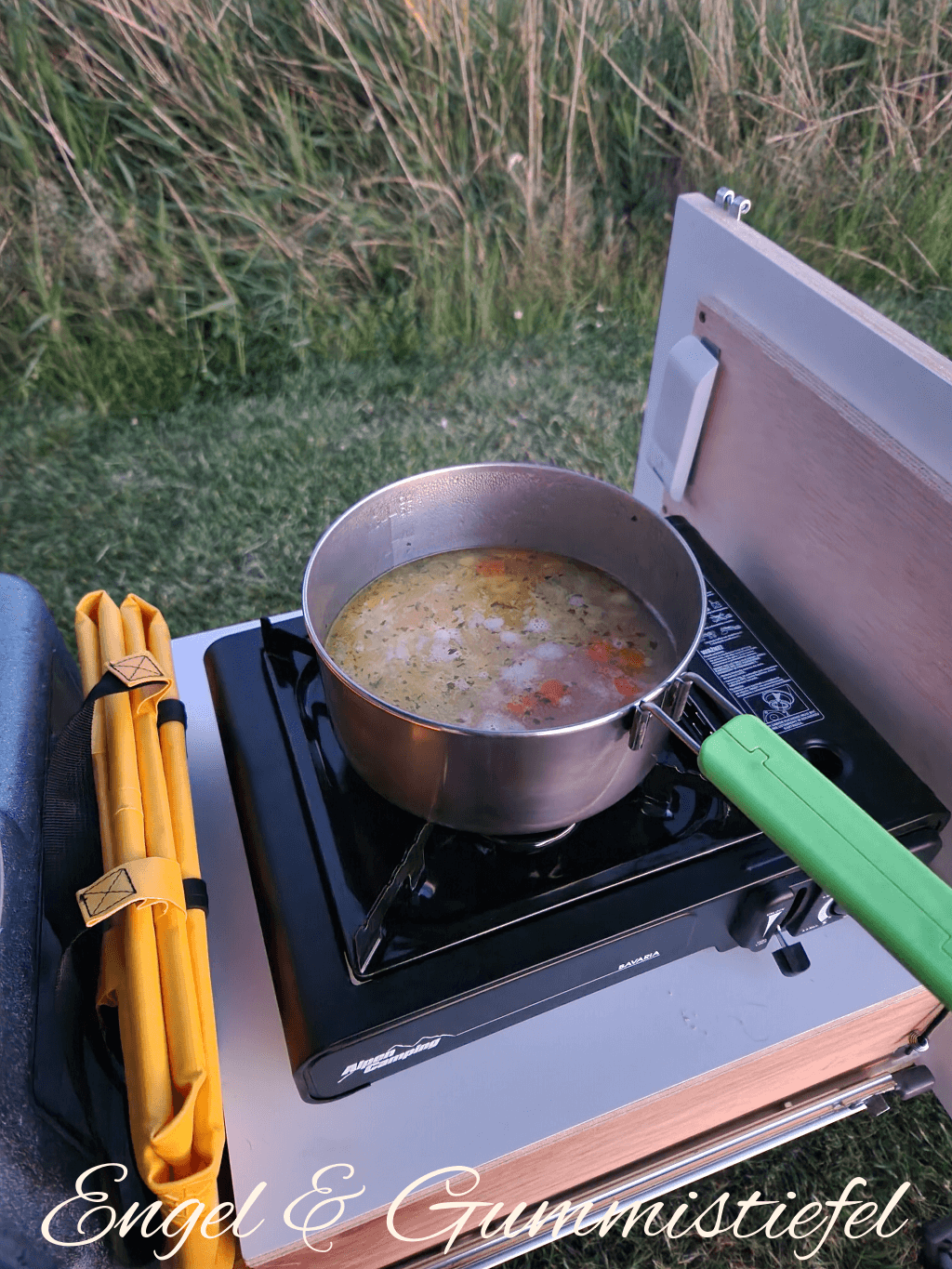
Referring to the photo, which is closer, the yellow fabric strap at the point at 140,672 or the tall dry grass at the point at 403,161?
the yellow fabric strap at the point at 140,672

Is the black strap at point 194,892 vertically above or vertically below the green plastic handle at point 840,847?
below

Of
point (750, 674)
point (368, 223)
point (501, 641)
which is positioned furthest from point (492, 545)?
point (368, 223)

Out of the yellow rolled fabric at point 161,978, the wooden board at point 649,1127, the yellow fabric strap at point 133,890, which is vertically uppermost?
the yellow fabric strap at point 133,890

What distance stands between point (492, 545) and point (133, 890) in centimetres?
46

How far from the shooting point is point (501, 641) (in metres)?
0.79

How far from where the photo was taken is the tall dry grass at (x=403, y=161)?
2.07 meters

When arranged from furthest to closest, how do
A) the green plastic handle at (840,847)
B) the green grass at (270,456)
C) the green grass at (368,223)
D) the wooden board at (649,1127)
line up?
the green grass at (368,223) → the green grass at (270,456) → the wooden board at (649,1127) → the green plastic handle at (840,847)

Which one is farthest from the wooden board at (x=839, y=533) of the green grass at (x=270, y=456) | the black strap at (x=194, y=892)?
the green grass at (x=270, y=456)

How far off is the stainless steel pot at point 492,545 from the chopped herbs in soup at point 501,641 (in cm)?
2

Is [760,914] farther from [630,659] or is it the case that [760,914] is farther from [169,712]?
[169,712]

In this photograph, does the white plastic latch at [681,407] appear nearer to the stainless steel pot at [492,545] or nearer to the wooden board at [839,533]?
the wooden board at [839,533]

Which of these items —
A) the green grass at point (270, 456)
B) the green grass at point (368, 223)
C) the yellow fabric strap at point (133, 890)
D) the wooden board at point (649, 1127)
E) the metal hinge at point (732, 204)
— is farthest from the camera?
the green grass at point (368, 223)

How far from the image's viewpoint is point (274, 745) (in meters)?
0.80

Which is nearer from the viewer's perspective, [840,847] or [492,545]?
[840,847]
